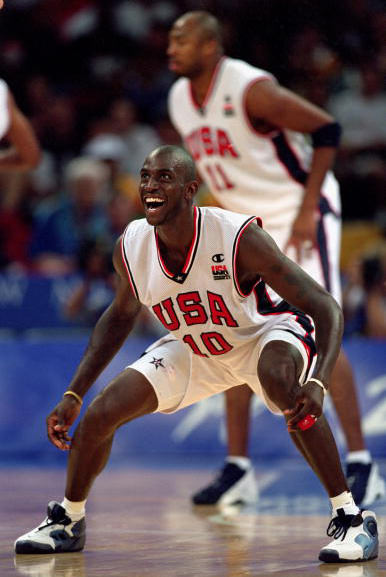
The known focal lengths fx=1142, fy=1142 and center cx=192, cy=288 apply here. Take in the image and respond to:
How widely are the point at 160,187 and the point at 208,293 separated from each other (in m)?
0.45

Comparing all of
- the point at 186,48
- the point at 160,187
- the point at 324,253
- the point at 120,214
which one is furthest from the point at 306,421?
the point at 120,214

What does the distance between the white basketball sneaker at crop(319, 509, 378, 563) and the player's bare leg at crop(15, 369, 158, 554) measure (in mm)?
875

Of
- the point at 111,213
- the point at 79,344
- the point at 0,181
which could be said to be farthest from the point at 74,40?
the point at 79,344

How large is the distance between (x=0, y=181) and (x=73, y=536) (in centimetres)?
654

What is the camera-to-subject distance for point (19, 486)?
21.2 ft

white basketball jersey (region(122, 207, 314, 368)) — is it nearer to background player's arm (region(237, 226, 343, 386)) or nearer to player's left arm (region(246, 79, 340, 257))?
background player's arm (region(237, 226, 343, 386))

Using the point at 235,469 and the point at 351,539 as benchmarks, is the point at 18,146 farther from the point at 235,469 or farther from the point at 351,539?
the point at 351,539

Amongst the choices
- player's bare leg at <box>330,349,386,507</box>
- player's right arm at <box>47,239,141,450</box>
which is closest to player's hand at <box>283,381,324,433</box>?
player's right arm at <box>47,239,141,450</box>

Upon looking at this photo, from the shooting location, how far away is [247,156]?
5.93 m

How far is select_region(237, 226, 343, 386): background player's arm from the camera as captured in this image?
387 centimetres

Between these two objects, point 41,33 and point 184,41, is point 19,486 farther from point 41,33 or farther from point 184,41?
point 41,33

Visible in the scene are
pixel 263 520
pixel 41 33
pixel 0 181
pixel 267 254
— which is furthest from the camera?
pixel 41 33

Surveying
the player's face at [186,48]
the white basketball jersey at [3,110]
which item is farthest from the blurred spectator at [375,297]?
the white basketball jersey at [3,110]

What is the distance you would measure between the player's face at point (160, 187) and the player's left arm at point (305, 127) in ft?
5.41
